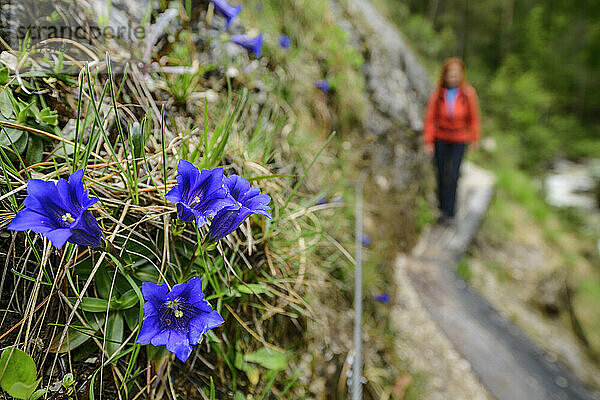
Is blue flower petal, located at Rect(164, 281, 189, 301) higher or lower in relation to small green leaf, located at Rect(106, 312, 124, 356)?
higher

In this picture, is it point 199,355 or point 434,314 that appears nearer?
point 199,355

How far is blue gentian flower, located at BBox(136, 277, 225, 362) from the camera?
0.64 meters

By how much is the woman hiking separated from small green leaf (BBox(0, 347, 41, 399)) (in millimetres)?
4021

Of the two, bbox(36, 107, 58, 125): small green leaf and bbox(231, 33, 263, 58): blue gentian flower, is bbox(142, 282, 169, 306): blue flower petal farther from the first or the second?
bbox(231, 33, 263, 58): blue gentian flower

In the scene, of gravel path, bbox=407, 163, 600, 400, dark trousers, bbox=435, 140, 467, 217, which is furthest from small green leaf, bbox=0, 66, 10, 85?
dark trousers, bbox=435, 140, 467, 217

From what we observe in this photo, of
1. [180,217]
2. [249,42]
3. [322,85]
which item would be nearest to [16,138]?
[180,217]

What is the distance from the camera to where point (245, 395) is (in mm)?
1011

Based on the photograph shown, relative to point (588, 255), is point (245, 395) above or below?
above


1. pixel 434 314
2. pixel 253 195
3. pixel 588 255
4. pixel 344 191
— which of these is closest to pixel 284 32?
pixel 344 191

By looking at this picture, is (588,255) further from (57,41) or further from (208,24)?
(57,41)

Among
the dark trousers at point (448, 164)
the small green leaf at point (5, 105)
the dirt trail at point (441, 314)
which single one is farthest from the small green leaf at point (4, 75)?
the dark trousers at point (448, 164)

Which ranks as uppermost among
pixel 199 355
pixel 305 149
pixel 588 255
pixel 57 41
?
pixel 57 41

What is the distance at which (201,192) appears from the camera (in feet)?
2.41

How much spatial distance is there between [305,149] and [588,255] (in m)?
8.85
